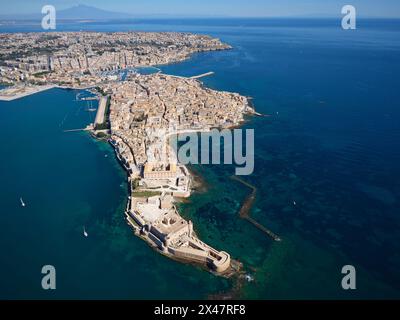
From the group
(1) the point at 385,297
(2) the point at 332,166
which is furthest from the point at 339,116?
(1) the point at 385,297

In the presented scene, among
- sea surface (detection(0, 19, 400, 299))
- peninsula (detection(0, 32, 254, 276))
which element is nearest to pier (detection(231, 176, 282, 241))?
sea surface (detection(0, 19, 400, 299))

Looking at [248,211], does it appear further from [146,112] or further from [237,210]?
[146,112]

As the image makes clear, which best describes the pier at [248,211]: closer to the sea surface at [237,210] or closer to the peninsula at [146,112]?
the sea surface at [237,210]

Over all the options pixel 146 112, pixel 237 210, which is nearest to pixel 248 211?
pixel 237 210

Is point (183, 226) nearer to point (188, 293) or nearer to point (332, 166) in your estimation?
point (188, 293)

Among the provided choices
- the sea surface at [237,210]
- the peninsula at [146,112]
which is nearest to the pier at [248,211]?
the sea surface at [237,210]
